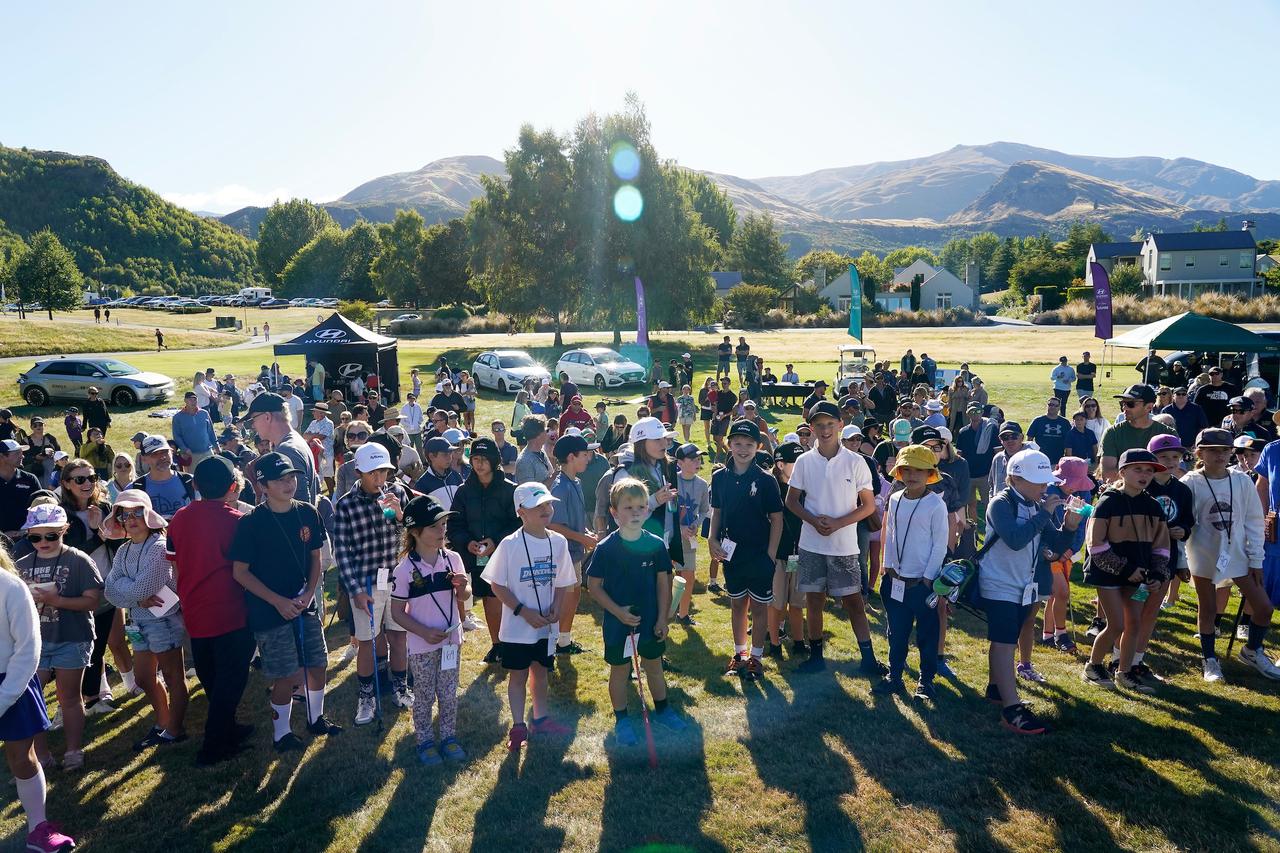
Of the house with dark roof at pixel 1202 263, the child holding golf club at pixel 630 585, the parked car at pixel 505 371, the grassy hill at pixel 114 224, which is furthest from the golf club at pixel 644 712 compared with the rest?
the grassy hill at pixel 114 224

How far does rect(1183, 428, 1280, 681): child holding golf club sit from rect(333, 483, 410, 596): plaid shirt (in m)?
6.12

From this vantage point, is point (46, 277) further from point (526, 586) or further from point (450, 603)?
point (526, 586)

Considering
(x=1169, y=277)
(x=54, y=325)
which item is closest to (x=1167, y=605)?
(x=54, y=325)

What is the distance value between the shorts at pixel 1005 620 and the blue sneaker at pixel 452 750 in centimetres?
356

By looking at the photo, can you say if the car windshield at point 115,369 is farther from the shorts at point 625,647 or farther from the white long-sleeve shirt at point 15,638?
the shorts at point 625,647

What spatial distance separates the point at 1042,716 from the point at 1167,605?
324cm

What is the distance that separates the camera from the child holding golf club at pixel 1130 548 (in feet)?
17.2

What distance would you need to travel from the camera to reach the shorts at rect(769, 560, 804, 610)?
6.15m

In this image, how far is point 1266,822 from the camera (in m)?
3.92

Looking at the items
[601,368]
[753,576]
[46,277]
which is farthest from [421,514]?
[46,277]

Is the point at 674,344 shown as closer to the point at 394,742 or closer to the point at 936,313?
the point at 936,313

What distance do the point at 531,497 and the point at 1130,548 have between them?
413 centimetres

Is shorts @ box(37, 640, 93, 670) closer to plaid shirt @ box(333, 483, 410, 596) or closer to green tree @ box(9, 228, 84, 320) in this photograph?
plaid shirt @ box(333, 483, 410, 596)

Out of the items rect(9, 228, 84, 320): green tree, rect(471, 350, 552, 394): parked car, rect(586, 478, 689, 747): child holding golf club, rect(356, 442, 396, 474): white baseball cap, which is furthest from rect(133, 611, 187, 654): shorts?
rect(9, 228, 84, 320): green tree
